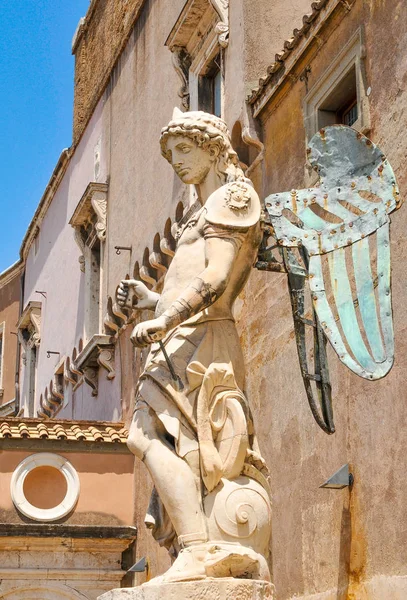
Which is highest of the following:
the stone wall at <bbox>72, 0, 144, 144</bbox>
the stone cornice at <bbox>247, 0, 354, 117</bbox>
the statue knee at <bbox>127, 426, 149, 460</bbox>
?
the stone wall at <bbox>72, 0, 144, 144</bbox>

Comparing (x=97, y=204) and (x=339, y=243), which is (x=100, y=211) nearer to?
(x=97, y=204)

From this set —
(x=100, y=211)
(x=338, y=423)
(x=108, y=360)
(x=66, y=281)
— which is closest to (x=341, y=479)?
(x=338, y=423)

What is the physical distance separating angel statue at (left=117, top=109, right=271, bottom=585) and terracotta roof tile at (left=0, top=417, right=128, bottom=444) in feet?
38.0

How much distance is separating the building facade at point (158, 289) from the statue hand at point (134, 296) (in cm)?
363

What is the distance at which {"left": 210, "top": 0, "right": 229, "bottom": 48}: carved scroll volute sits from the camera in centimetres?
1523

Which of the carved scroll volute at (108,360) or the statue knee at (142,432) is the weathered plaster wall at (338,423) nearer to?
the statue knee at (142,432)

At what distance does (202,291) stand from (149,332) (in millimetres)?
318

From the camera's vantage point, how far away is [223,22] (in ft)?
50.1

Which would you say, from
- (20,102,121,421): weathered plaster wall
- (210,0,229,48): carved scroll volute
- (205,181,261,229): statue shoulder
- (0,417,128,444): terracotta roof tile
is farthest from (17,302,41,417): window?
(205,181,261,229): statue shoulder

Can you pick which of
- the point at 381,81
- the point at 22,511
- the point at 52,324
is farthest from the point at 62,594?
the point at 52,324

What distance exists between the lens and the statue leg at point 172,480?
18.8ft

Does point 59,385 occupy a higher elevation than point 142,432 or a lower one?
higher

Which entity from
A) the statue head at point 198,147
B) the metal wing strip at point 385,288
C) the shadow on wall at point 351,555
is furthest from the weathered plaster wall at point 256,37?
the metal wing strip at point 385,288

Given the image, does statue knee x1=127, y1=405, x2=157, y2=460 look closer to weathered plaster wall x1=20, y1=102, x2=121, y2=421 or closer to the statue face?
the statue face
